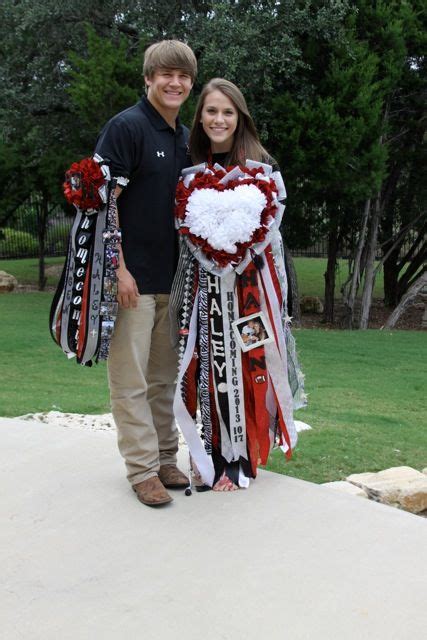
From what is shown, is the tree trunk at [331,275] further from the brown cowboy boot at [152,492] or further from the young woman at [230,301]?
the brown cowboy boot at [152,492]

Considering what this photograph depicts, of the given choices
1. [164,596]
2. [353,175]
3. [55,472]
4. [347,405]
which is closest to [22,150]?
[353,175]

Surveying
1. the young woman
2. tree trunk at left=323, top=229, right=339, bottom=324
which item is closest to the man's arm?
the young woman

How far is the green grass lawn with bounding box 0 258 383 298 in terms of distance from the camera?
67.1 ft

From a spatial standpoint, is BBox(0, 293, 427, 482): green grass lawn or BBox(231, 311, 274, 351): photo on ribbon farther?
BBox(0, 293, 427, 482): green grass lawn

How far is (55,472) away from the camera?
397 cm

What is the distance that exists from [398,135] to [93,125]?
5.28 metres

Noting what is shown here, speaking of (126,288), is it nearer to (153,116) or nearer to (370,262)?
(153,116)

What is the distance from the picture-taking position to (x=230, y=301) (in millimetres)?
3820

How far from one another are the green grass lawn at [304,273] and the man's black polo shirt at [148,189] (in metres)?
15.2

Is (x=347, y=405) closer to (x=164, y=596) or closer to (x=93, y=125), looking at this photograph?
(x=164, y=596)

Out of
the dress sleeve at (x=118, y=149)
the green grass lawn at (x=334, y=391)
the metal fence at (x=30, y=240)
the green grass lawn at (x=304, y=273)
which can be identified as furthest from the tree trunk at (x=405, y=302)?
the metal fence at (x=30, y=240)

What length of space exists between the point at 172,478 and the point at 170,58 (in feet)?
6.23

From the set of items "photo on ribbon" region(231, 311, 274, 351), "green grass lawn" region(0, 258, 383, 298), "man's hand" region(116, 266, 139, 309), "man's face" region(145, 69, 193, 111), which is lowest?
"green grass lawn" region(0, 258, 383, 298)

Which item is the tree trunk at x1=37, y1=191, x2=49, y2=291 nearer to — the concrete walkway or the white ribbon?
the concrete walkway
